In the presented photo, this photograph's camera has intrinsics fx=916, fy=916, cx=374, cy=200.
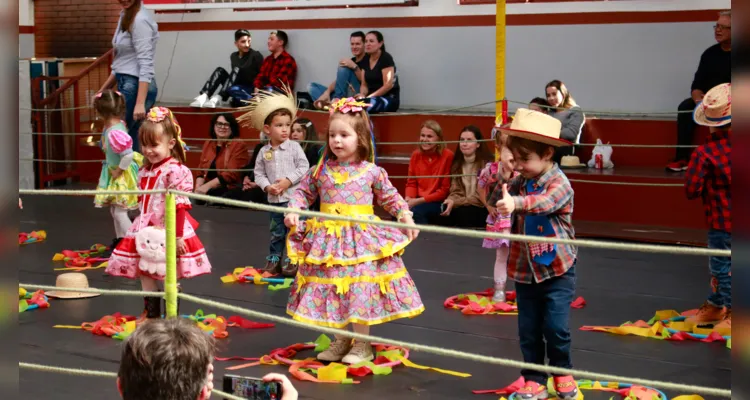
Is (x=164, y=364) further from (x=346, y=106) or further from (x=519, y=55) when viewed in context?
(x=519, y=55)

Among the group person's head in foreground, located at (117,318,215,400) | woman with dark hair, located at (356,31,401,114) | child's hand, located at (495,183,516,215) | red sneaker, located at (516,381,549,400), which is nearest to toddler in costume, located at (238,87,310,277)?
red sneaker, located at (516,381,549,400)

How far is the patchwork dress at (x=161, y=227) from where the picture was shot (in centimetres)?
415

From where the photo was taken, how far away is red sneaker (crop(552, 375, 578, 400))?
317 cm

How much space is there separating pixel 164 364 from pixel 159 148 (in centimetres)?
282

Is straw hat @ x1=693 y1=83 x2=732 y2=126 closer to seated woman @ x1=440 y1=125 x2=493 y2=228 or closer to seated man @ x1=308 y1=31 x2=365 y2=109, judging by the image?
seated woman @ x1=440 y1=125 x2=493 y2=228

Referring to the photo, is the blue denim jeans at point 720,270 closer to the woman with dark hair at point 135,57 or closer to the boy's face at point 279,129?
the boy's face at point 279,129

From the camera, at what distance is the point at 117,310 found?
4719 millimetres

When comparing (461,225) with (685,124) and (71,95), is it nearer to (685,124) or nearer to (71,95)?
(685,124)

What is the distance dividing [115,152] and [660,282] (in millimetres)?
3267

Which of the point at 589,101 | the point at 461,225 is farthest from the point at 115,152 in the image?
the point at 589,101

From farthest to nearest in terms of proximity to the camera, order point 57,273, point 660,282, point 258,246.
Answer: point 258,246, point 57,273, point 660,282

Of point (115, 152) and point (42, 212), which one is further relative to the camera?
point (42, 212)

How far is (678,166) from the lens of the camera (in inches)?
272

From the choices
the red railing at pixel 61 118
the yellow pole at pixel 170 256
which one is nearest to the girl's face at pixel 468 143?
the yellow pole at pixel 170 256
